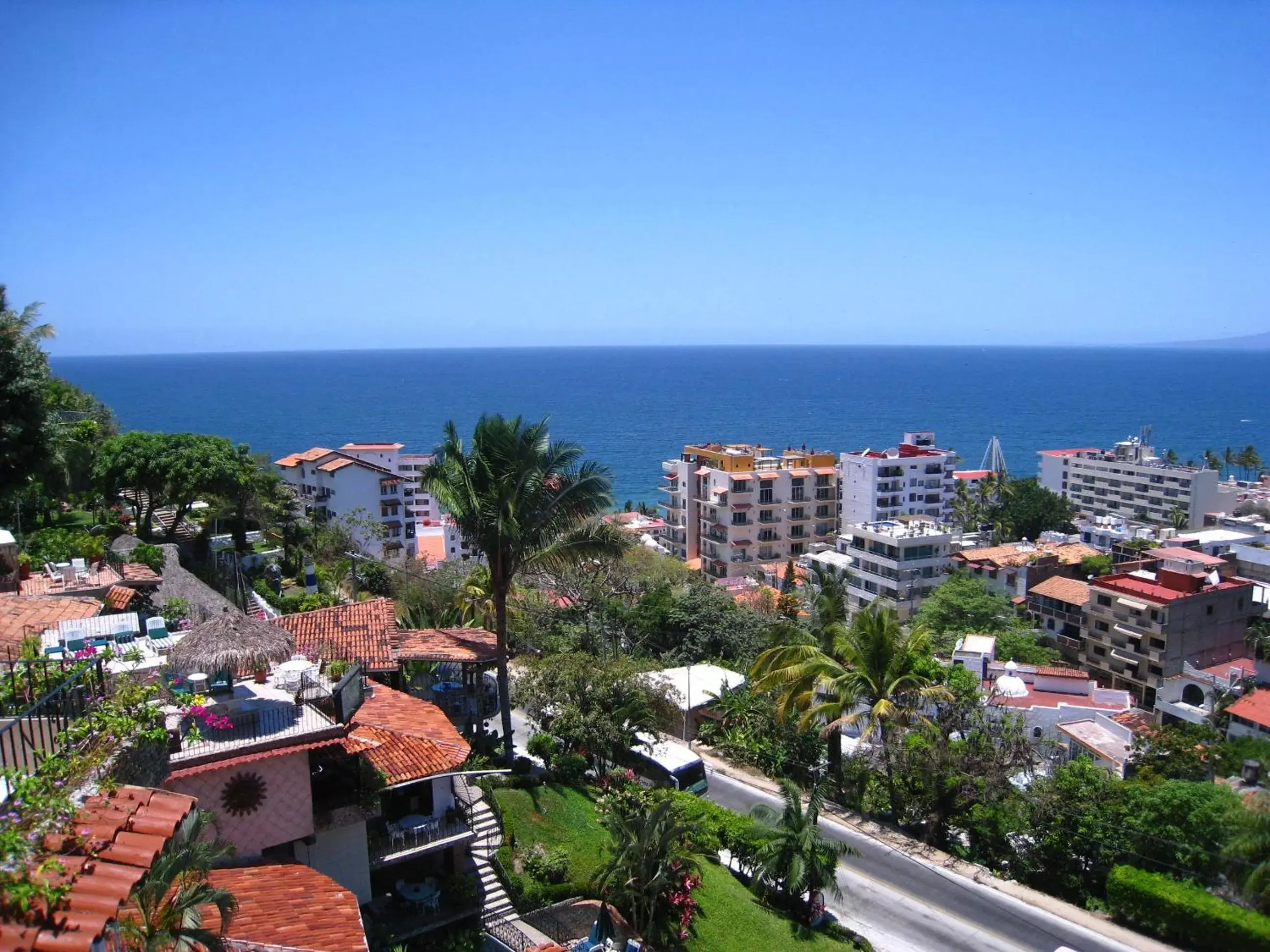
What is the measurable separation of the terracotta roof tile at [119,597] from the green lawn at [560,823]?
38.1 ft

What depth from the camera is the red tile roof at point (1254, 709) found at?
108ft

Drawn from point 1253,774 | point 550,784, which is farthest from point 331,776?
point 1253,774

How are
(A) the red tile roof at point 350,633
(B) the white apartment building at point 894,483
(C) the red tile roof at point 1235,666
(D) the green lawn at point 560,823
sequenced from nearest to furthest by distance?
(D) the green lawn at point 560,823 → (A) the red tile roof at point 350,633 → (C) the red tile roof at point 1235,666 → (B) the white apartment building at point 894,483

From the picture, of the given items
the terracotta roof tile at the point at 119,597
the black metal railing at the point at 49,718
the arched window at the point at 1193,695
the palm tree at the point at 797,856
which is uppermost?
the black metal railing at the point at 49,718

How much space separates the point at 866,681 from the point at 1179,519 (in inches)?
3168

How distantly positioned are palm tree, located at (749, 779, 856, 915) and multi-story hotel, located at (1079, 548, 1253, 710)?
1327 inches

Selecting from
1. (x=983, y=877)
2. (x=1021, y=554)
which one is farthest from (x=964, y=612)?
(x=983, y=877)

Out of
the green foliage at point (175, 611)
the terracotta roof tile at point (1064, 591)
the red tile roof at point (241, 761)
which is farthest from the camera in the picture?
the terracotta roof tile at point (1064, 591)

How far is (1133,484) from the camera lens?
101750mm

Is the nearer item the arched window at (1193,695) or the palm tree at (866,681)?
the palm tree at (866,681)

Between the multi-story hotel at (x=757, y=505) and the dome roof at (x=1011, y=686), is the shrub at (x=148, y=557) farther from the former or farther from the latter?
the multi-story hotel at (x=757, y=505)

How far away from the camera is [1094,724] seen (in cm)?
3547

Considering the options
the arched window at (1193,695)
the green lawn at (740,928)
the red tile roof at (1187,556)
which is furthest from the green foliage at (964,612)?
the green lawn at (740,928)

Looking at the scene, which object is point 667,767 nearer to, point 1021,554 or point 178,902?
point 178,902
